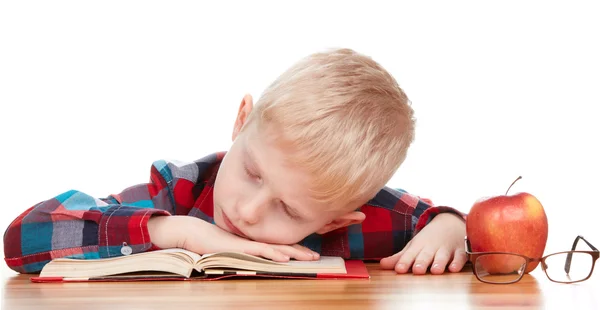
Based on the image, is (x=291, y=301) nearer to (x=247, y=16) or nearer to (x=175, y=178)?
(x=175, y=178)

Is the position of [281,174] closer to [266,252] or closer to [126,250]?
[266,252]

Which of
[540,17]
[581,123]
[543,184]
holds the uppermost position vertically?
[540,17]

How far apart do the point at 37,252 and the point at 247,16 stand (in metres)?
1.69

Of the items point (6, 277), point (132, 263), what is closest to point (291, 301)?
point (132, 263)

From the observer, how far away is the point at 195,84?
3.06m

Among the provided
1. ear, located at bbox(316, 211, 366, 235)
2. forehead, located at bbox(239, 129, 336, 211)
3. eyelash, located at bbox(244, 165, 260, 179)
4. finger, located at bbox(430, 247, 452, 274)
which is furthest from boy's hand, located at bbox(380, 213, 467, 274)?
eyelash, located at bbox(244, 165, 260, 179)

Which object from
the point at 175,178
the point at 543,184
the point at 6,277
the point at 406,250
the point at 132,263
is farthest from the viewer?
the point at 543,184

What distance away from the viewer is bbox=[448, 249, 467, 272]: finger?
158 cm

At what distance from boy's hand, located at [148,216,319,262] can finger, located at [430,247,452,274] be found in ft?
0.76

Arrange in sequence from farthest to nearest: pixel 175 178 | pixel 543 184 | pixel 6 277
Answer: pixel 543 184 → pixel 175 178 → pixel 6 277

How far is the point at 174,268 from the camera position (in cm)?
141

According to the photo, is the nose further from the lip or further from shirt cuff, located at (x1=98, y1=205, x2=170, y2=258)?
shirt cuff, located at (x1=98, y1=205, x2=170, y2=258)

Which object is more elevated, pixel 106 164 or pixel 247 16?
pixel 247 16

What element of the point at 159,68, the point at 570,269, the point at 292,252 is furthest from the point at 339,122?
the point at 159,68
